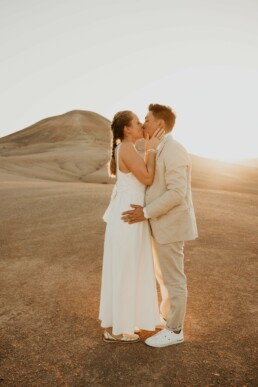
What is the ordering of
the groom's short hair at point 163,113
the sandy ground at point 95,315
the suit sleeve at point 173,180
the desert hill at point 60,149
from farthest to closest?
the desert hill at point 60,149, the groom's short hair at point 163,113, the suit sleeve at point 173,180, the sandy ground at point 95,315

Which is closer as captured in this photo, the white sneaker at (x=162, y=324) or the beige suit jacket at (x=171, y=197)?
the beige suit jacket at (x=171, y=197)

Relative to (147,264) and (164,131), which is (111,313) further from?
(164,131)

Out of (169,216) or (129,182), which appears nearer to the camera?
(169,216)

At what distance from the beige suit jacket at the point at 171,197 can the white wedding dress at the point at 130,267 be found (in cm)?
20

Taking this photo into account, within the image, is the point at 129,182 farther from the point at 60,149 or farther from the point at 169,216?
the point at 60,149

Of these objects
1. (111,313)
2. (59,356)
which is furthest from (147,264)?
(59,356)

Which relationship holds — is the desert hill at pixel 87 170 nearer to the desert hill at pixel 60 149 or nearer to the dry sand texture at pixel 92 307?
the desert hill at pixel 60 149

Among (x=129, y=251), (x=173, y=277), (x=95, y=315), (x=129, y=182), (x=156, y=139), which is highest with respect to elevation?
(x=156, y=139)

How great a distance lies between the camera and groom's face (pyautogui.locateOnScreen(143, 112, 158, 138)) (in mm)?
4223

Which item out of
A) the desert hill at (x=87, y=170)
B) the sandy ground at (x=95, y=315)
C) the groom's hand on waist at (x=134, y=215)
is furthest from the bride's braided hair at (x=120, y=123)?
the desert hill at (x=87, y=170)

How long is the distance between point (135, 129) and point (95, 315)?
270 cm

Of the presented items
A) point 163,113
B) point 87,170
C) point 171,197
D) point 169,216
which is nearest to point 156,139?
point 163,113

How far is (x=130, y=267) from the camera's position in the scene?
169 inches

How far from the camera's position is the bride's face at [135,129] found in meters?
4.35
